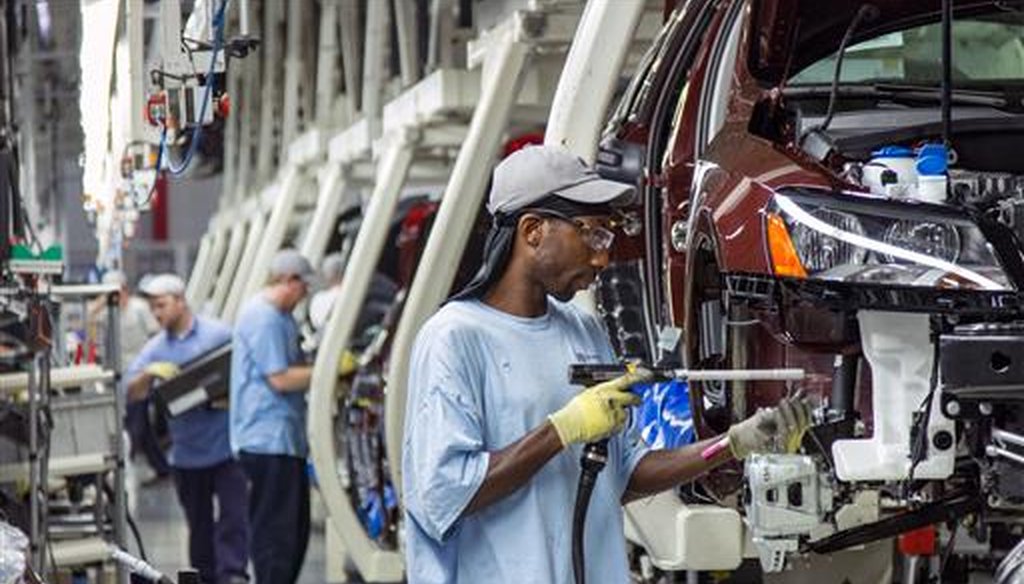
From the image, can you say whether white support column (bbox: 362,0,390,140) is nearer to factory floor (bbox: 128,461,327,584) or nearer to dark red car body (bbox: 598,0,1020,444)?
factory floor (bbox: 128,461,327,584)

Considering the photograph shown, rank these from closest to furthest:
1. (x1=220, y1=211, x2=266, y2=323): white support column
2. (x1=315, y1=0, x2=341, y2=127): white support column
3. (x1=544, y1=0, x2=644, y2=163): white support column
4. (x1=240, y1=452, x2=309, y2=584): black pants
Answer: (x1=544, y1=0, x2=644, y2=163): white support column → (x1=240, y1=452, x2=309, y2=584): black pants → (x1=315, y1=0, x2=341, y2=127): white support column → (x1=220, y1=211, x2=266, y2=323): white support column

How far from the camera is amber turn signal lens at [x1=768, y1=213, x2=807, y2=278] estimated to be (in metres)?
6.58

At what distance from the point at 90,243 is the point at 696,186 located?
31154mm

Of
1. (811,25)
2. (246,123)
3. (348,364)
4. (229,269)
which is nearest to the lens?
(811,25)

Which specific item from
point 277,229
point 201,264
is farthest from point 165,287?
point 201,264

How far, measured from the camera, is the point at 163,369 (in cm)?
1612

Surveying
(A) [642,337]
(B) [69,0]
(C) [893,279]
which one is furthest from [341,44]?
(C) [893,279]

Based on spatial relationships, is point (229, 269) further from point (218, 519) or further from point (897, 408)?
point (897, 408)

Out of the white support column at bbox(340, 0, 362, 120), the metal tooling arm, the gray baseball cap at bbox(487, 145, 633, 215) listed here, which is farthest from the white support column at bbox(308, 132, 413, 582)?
the gray baseball cap at bbox(487, 145, 633, 215)

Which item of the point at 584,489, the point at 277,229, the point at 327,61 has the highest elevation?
the point at 584,489

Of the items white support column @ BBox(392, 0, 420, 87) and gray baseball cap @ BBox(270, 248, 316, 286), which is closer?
gray baseball cap @ BBox(270, 248, 316, 286)

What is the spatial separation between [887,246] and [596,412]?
983 millimetres

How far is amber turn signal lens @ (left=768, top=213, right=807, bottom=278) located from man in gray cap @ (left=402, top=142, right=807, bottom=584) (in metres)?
0.47

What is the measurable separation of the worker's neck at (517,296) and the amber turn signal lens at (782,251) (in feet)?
2.47
